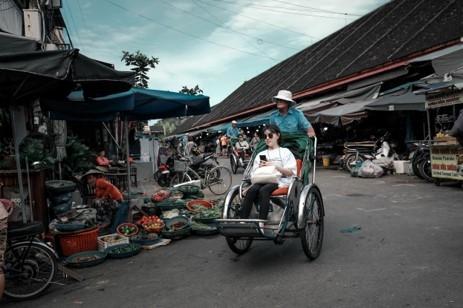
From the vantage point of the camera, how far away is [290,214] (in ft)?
14.7

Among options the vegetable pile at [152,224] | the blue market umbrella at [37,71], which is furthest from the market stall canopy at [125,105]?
the vegetable pile at [152,224]

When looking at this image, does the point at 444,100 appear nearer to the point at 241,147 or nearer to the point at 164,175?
the point at 164,175

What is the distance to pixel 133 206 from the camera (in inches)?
302

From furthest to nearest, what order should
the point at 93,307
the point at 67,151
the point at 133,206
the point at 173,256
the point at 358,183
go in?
1. the point at 358,183
2. the point at 67,151
3. the point at 133,206
4. the point at 173,256
5. the point at 93,307

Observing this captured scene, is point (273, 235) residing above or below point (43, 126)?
below

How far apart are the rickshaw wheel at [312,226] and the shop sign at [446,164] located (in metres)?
5.10

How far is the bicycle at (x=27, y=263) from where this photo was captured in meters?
4.13

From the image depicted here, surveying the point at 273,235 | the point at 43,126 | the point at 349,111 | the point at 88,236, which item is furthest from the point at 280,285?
the point at 349,111

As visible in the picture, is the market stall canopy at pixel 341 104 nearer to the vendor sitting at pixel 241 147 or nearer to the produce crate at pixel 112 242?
the vendor sitting at pixel 241 147

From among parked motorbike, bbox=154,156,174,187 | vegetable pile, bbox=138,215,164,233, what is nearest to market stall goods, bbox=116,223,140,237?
vegetable pile, bbox=138,215,164,233

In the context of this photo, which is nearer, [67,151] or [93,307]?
[93,307]

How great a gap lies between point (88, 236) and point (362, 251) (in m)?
3.64

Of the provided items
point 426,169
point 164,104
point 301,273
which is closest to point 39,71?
point 301,273

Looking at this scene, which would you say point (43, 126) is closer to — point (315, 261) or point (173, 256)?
point (173, 256)
